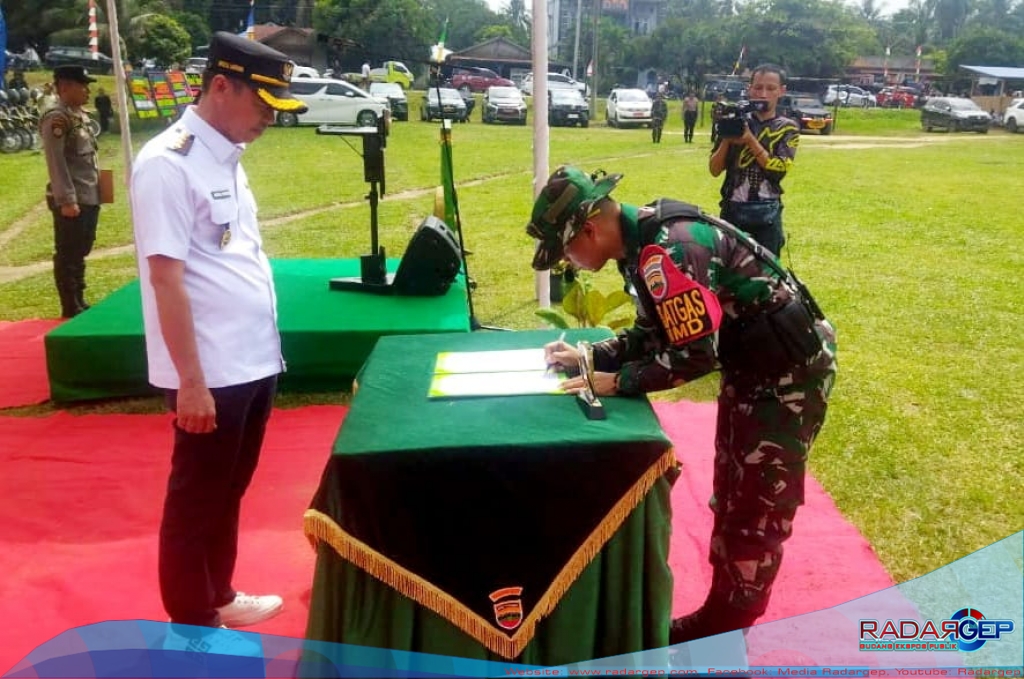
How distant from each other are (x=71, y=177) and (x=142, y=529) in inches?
131

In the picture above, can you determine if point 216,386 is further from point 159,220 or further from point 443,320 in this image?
point 443,320

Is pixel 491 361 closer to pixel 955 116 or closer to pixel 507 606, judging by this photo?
pixel 507 606

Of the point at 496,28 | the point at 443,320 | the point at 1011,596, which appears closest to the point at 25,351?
the point at 443,320

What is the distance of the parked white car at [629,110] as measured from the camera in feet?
77.9

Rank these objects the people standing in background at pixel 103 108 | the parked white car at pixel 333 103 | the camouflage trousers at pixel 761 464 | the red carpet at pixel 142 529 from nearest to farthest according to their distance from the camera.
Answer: the camouflage trousers at pixel 761 464 < the red carpet at pixel 142 529 < the people standing in background at pixel 103 108 < the parked white car at pixel 333 103

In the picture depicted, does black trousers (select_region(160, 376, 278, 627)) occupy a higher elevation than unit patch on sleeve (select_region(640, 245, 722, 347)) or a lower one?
lower

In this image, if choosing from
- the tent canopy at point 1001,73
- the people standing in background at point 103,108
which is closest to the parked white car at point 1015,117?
the tent canopy at point 1001,73

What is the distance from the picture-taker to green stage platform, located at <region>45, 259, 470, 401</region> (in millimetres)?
4176

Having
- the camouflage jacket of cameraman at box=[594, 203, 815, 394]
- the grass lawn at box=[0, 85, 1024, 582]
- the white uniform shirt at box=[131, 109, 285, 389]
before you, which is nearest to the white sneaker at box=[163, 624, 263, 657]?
the white uniform shirt at box=[131, 109, 285, 389]

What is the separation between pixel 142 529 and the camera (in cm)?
305

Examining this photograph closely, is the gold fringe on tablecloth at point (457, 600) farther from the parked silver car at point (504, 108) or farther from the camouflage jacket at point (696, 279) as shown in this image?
the parked silver car at point (504, 108)

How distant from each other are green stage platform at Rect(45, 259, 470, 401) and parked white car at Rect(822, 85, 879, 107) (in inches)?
1329

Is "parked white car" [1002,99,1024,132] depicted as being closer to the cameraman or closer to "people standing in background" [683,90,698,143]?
"people standing in background" [683,90,698,143]

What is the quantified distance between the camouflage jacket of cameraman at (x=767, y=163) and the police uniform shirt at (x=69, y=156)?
4.05 metres
